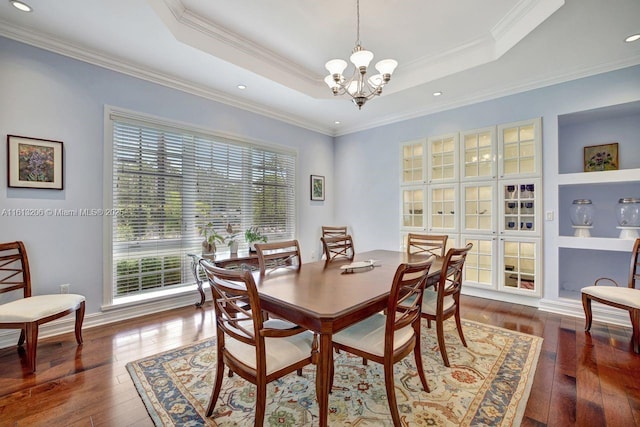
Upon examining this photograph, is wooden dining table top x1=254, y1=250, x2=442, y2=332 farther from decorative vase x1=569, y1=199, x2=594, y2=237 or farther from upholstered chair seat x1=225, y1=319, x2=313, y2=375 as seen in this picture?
decorative vase x1=569, y1=199, x2=594, y2=237

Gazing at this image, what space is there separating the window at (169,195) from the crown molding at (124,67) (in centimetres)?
50

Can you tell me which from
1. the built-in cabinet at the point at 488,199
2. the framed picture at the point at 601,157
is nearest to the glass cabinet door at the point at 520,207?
the built-in cabinet at the point at 488,199

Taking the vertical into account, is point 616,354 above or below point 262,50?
below

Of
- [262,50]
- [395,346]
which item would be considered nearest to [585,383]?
[395,346]

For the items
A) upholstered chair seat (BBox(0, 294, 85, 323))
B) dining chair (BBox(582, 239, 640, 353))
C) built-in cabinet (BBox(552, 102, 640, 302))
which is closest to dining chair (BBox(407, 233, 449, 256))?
dining chair (BBox(582, 239, 640, 353))

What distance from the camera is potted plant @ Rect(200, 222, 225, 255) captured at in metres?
3.54

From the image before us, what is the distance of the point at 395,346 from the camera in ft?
5.36

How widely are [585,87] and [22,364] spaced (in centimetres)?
603

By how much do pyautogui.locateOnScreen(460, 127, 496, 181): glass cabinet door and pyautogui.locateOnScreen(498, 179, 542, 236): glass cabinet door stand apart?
0.28m

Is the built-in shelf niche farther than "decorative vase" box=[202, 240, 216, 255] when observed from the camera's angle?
No

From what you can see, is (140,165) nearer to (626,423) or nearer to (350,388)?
(350,388)

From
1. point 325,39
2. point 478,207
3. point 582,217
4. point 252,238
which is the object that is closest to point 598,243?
point 582,217

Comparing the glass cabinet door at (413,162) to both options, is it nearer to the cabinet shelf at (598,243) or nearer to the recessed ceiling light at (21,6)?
the cabinet shelf at (598,243)

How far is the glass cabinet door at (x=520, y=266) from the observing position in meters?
3.49
